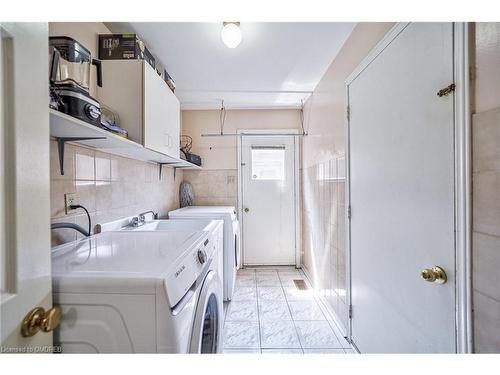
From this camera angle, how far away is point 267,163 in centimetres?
328

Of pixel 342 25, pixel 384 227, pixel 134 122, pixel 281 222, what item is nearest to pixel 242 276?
pixel 281 222

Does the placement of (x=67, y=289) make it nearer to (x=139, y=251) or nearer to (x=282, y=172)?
(x=139, y=251)

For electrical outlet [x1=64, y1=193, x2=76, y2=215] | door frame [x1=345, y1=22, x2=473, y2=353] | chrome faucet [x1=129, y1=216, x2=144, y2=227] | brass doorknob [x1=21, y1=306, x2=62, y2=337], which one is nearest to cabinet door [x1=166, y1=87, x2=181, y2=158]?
chrome faucet [x1=129, y1=216, x2=144, y2=227]

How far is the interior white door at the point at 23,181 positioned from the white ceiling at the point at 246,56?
123 cm

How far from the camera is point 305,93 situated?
2715 millimetres

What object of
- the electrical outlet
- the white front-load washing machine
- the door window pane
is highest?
the door window pane

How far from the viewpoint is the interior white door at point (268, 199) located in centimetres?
326

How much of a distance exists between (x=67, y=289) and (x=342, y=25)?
2.05 m

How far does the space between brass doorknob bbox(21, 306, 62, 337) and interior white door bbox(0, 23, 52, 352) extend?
11 millimetres

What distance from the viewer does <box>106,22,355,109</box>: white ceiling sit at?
157cm

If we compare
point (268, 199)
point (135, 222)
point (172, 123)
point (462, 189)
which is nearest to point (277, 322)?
point (135, 222)

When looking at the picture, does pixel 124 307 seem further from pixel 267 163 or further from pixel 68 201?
pixel 267 163

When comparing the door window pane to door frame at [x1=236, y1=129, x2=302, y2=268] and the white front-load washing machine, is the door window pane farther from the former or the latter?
the white front-load washing machine

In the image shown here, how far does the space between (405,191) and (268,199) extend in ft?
7.48
